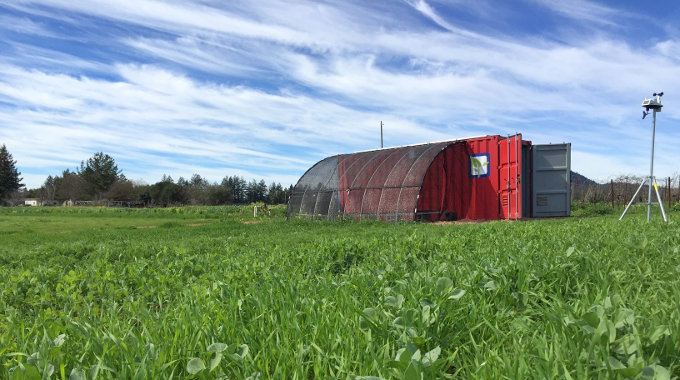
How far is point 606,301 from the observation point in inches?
86.7

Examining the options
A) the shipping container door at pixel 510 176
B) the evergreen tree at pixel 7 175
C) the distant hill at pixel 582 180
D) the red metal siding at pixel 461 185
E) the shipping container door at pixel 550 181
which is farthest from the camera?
the evergreen tree at pixel 7 175

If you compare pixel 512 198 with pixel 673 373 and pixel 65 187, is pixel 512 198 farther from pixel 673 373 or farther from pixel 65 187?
pixel 65 187

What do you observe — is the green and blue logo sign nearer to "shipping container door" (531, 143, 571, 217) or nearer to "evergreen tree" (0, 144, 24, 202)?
"shipping container door" (531, 143, 571, 217)

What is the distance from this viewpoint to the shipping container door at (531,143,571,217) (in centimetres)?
1691

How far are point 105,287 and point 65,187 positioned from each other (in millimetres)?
79678

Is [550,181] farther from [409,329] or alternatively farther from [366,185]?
[409,329]

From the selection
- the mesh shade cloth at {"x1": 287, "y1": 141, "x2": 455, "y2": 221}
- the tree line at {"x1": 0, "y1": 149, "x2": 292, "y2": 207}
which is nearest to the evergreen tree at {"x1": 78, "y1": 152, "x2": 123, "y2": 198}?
the tree line at {"x1": 0, "y1": 149, "x2": 292, "y2": 207}

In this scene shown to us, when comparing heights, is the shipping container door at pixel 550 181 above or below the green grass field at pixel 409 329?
above

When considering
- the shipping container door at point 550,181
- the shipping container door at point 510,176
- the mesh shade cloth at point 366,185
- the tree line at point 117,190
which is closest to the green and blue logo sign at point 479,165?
the shipping container door at point 510,176

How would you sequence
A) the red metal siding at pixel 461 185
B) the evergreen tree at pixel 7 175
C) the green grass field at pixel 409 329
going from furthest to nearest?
1. the evergreen tree at pixel 7 175
2. the red metal siding at pixel 461 185
3. the green grass field at pixel 409 329

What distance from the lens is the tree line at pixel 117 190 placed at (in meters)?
64.0

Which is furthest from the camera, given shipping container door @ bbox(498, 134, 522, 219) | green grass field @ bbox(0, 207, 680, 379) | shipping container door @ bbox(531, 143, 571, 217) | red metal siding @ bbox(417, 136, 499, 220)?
red metal siding @ bbox(417, 136, 499, 220)

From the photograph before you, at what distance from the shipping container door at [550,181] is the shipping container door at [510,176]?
133 cm

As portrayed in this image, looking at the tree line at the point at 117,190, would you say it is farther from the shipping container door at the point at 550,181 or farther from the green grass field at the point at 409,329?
the green grass field at the point at 409,329
